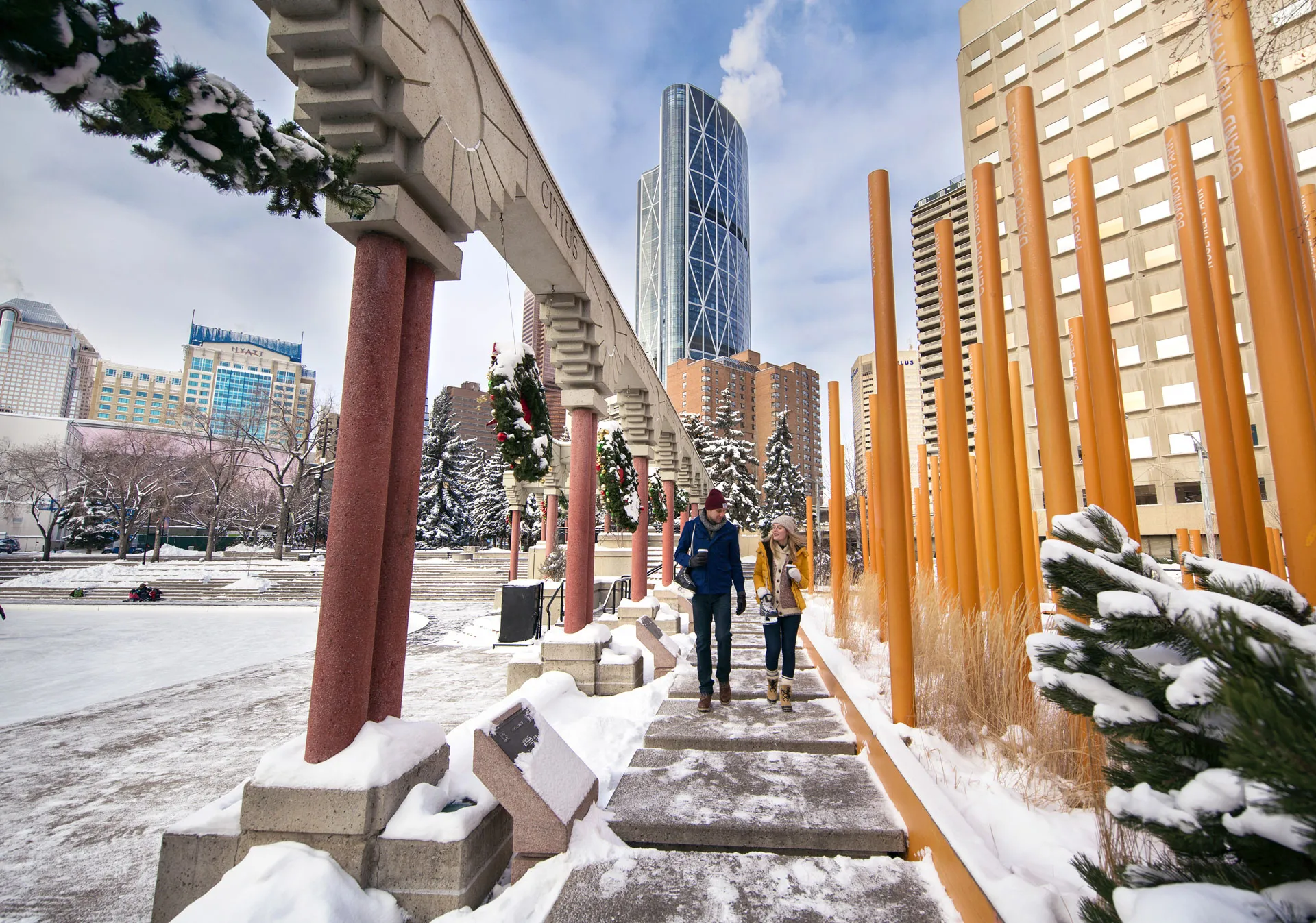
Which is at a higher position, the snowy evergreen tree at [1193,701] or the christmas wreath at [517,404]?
the christmas wreath at [517,404]

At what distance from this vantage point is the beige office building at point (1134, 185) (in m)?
21.5

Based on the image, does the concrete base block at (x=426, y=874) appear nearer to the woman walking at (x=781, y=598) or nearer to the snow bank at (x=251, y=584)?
the woman walking at (x=781, y=598)

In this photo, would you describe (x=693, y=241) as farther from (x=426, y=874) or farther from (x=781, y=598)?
(x=426, y=874)

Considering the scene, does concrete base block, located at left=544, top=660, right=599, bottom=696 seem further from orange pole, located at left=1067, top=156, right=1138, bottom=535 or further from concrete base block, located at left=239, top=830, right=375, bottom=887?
orange pole, located at left=1067, top=156, right=1138, bottom=535

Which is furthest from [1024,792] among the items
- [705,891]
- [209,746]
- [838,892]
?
[209,746]

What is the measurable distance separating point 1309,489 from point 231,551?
43.5 m

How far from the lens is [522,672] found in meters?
5.62

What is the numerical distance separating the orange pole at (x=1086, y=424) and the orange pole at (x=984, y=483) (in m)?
0.53

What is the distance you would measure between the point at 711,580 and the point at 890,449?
5.79 ft

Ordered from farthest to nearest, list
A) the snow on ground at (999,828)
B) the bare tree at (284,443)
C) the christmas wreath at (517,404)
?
the bare tree at (284,443) → the christmas wreath at (517,404) → the snow on ground at (999,828)

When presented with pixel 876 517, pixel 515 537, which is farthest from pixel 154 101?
pixel 515 537

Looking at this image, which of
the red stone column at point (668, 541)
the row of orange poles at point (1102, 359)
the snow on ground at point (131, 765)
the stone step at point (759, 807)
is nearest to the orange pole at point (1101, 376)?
the row of orange poles at point (1102, 359)

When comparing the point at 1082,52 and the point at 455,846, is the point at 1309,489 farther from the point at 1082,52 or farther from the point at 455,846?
the point at 1082,52

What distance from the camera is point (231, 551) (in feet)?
115
